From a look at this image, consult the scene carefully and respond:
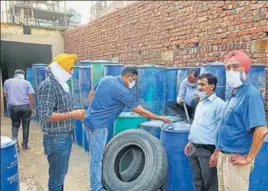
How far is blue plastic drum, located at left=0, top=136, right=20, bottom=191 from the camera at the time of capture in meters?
1.97

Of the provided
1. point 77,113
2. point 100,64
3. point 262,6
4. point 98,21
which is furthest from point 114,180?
point 98,21

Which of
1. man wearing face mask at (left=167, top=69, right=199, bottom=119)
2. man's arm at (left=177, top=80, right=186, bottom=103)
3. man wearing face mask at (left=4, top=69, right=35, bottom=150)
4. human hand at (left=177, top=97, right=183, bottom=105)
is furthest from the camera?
man wearing face mask at (left=4, top=69, right=35, bottom=150)

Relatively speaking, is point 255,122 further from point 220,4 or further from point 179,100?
point 220,4

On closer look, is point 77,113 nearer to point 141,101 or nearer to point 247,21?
point 141,101

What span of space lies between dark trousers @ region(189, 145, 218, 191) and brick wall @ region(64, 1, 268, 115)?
2.10 m

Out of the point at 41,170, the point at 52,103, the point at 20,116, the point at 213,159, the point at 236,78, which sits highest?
the point at 236,78

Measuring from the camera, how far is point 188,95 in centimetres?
471

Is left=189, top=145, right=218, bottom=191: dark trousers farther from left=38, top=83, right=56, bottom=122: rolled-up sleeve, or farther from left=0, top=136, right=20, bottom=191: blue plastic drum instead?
left=0, top=136, right=20, bottom=191: blue plastic drum

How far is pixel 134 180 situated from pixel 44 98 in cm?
164

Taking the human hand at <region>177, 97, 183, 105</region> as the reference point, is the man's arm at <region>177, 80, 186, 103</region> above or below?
above

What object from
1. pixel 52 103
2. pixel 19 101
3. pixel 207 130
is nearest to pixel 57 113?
Answer: pixel 52 103

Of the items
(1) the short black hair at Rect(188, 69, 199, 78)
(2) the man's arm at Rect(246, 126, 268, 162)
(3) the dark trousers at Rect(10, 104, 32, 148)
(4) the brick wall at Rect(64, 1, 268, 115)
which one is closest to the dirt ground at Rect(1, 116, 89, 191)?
(3) the dark trousers at Rect(10, 104, 32, 148)

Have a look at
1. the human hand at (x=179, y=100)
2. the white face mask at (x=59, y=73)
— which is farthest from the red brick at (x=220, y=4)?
the white face mask at (x=59, y=73)

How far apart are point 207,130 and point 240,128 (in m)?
0.58
